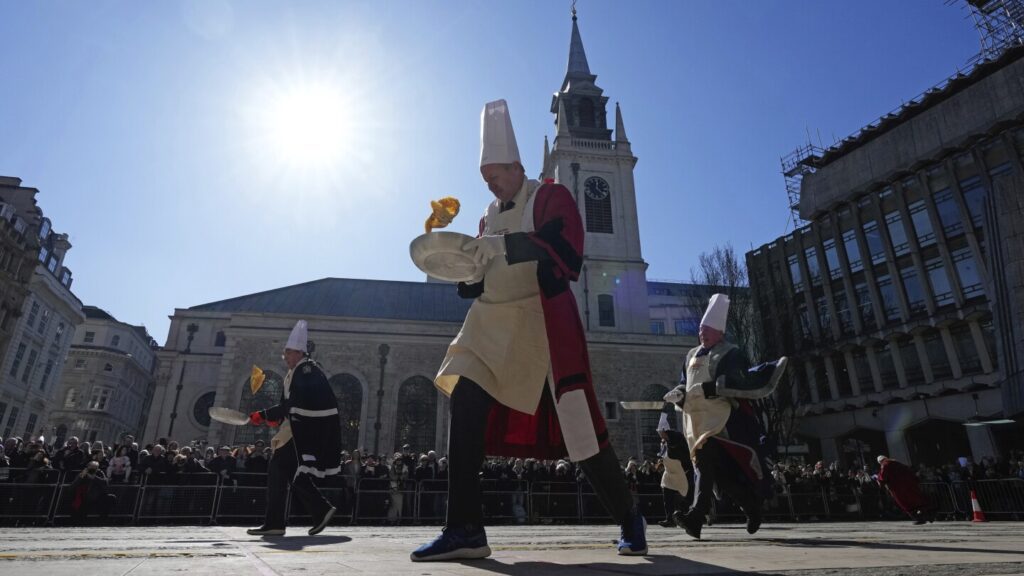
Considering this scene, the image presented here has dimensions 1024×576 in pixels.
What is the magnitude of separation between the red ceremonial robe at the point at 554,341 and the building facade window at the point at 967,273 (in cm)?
2835

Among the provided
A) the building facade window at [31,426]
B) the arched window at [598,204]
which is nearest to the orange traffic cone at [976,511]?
the arched window at [598,204]

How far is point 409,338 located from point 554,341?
2931cm

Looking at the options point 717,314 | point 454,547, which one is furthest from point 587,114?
point 454,547

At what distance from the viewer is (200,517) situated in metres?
10.4

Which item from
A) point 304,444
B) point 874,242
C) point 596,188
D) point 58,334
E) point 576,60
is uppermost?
point 576,60

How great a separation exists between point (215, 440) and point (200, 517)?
19469 millimetres

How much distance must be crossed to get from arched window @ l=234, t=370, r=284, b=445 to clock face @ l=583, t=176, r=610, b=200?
2392 cm

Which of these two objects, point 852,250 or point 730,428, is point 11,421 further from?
point 852,250

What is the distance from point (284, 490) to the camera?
5238mm

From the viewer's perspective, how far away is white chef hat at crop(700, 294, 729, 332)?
5.51 m

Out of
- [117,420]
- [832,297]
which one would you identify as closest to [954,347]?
[832,297]

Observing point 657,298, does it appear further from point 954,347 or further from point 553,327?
point 553,327

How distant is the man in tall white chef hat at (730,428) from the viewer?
5031 mm

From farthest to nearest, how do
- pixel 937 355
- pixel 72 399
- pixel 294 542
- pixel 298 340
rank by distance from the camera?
pixel 72 399, pixel 937 355, pixel 298 340, pixel 294 542
